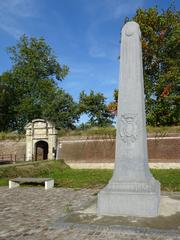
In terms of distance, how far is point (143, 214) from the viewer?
7285 millimetres

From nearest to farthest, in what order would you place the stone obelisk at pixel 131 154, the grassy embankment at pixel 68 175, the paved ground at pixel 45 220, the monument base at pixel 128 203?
1. the paved ground at pixel 45 220
2. the monument base at pixel 128 203
3. the stone obelisk at pixel 131 154
4. the grassy embankment at pixel 68 175

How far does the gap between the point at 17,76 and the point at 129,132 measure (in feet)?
116

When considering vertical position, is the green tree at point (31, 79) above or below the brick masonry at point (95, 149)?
above

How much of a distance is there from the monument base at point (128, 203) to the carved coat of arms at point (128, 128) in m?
1.25

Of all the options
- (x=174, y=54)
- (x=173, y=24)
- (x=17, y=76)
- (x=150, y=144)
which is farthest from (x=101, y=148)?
(x=17, y=76)

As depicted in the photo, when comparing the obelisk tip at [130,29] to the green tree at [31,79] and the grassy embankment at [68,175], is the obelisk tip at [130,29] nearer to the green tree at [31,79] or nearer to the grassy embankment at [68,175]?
the grassy embankment at [68,175]

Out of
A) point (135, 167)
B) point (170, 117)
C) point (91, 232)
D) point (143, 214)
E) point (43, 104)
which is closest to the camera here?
point (91, 232)

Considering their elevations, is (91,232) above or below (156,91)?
below

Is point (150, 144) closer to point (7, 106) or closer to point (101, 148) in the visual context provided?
point (101, 148)

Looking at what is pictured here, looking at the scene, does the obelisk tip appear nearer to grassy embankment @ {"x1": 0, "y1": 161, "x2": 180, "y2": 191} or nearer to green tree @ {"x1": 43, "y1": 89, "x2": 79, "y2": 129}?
grassy embankment @ {"x1": 0, "y1": 161, "x2": 180, "y2": 191}

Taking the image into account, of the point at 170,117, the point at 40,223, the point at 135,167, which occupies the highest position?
the point at 170,117

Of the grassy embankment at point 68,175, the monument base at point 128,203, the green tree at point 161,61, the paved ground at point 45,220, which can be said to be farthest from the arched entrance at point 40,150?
the monument base at point 128,203

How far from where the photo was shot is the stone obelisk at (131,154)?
7.39m

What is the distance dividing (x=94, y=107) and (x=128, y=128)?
3653 centimetres
